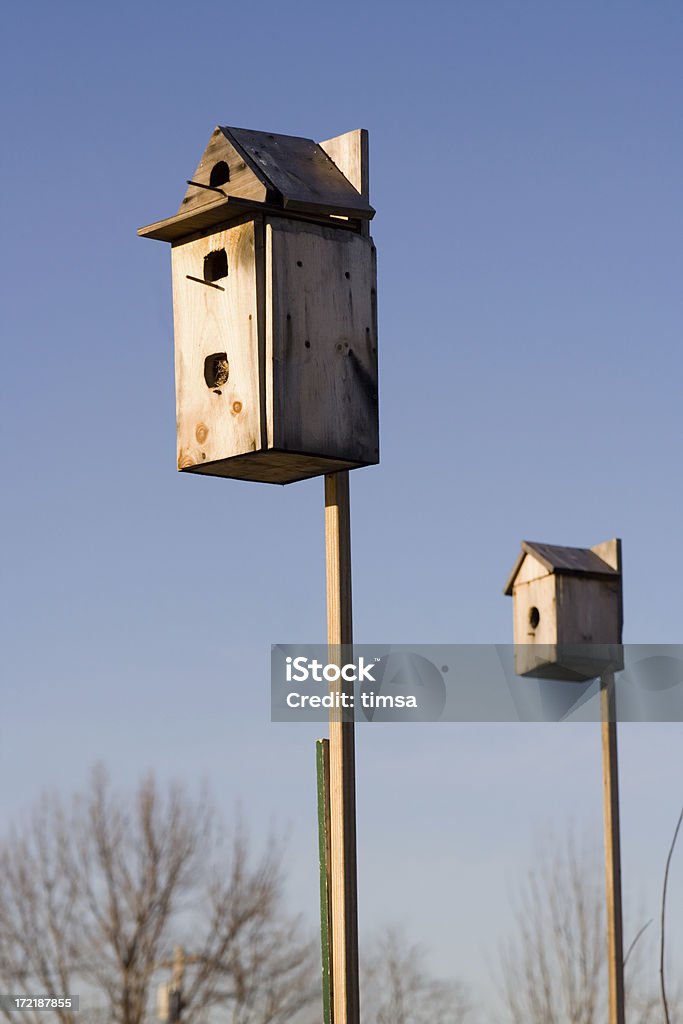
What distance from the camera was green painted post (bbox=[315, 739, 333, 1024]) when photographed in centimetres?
491

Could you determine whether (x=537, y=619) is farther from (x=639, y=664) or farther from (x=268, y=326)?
(x=268, y=326)

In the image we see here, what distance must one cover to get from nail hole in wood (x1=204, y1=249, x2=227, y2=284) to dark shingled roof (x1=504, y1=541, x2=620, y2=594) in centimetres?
397

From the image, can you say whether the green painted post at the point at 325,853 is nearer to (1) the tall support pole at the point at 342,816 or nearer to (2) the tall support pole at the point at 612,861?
(1) the tall support pole at the point at 342,816

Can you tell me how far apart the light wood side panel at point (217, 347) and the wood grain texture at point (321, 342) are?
77 millimetres

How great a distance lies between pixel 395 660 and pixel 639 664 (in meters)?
3.95

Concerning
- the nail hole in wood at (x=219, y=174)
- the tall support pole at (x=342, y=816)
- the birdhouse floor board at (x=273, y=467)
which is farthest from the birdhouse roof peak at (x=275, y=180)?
the tall support pole at (x=342, y=816)

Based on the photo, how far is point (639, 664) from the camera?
30.6ft

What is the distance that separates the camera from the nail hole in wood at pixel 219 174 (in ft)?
19.2

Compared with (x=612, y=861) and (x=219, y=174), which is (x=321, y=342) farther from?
(x=612, y=861)

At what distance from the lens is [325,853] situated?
497cm

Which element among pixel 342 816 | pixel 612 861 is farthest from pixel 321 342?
pixel 612 861

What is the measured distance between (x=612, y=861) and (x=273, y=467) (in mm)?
3506

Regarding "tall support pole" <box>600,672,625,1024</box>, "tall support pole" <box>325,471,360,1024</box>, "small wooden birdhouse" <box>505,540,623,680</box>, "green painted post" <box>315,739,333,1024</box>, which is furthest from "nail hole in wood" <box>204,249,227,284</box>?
"small wooden birdhouse" <box>505,540,623,680</box>

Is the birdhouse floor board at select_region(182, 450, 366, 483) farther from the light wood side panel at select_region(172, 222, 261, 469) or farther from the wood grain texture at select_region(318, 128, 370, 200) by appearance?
the wood grain texture at select_region(318, 128, 370, 200)
